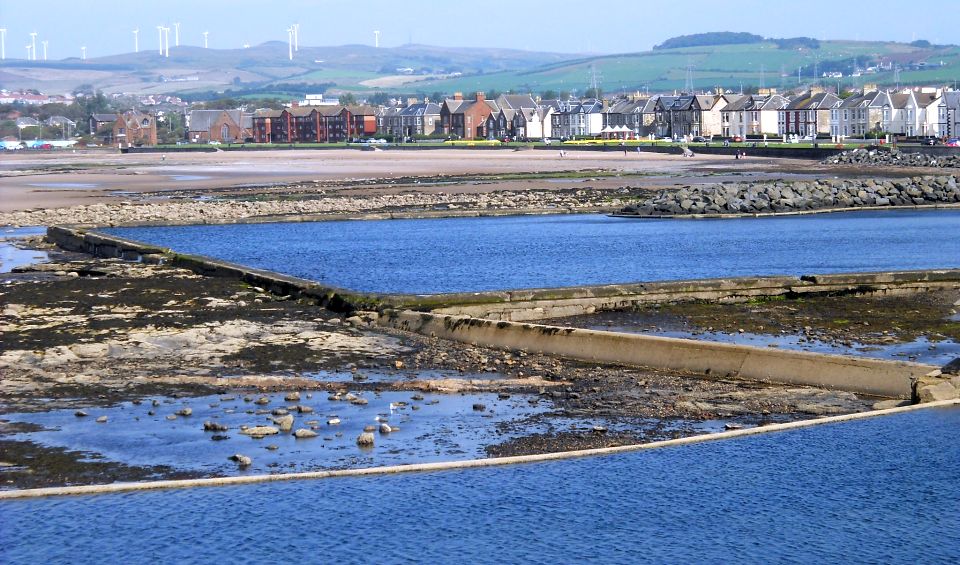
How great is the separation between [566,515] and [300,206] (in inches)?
2466

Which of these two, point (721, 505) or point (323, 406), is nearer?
point (721, 505)

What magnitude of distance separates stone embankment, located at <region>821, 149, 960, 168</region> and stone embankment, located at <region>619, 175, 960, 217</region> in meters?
29.9

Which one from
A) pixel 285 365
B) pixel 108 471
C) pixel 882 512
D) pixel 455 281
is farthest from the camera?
pixel 455 281

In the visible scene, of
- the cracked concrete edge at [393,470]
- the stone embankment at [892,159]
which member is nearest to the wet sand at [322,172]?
the stone embankment at [892,159]

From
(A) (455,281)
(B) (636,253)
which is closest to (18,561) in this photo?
(A) (455,281)

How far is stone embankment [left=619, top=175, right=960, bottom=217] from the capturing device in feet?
228

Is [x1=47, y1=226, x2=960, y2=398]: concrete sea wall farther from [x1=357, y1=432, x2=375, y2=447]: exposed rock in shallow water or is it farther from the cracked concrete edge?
[x1=357, y1=432, x2=375, y2=447]: exposed rock in shallow water

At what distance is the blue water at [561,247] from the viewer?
1638 inches

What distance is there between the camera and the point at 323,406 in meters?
21.7

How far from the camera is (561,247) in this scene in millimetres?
51656

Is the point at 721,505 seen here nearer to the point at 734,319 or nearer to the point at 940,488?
the point at 940,488

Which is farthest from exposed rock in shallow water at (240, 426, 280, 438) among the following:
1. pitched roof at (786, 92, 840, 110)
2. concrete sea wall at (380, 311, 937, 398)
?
pitched roof at (786, 92, 840, 110)

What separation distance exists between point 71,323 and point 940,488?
764 inches

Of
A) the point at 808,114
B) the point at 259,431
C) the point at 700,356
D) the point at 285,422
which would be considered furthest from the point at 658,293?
the point at 808,114
